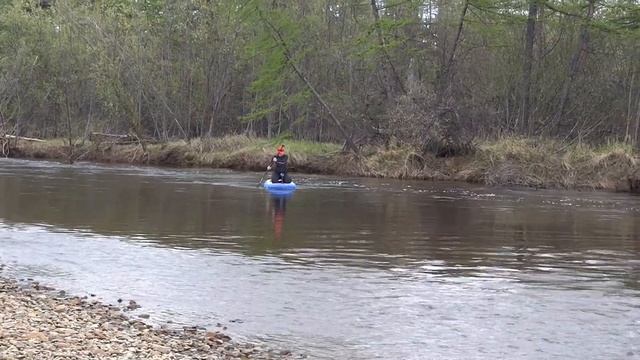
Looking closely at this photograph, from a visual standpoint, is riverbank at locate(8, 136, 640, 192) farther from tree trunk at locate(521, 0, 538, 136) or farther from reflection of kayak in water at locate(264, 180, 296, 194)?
reflection of kayak in water at locate(264, 180, 296, 194)

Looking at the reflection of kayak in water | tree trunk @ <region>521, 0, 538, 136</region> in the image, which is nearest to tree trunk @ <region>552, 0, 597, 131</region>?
tree trunk @ <region>521, 0, 538, 136</region>

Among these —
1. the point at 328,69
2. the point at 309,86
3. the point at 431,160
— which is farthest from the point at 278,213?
the point at 328,69

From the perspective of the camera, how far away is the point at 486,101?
4362cm

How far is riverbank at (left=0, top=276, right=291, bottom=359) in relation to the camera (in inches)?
352

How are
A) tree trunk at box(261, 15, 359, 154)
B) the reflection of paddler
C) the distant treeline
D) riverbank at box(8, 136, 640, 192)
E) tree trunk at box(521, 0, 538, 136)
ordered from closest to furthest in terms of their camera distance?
1. the reflection of paddler
2. riverbank at box(8, 136, 640, 192)
3. the distant treeline
4. tree trunk at box(521, 0, 538, 136)
5. tree trunk at box(261, 15, 359, 154)

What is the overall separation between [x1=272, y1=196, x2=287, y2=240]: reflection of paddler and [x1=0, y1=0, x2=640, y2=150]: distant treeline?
537 inches

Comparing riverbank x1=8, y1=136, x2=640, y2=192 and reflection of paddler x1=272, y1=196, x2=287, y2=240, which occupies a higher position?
riverbank x1=8, y1=136, x2=640, y2=192

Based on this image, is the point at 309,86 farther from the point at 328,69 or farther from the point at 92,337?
the point at 92,337

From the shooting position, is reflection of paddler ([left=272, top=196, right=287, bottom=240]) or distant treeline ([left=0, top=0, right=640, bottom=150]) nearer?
reflection of paddler ([left=272, top=196, right=287, bottom=240])

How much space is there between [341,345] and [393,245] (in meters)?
8.67

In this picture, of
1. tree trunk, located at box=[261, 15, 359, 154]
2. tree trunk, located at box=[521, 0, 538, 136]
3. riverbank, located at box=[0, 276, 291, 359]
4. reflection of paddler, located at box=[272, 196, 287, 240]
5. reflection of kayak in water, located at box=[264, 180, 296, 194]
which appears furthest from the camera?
tree trunk, located at box=[261, 15, 359, 154]

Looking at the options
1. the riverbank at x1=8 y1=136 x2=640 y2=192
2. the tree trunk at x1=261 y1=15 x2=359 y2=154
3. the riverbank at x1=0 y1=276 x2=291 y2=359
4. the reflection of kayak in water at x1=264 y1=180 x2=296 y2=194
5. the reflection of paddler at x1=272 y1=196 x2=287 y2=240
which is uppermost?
the tree trunk at x1=261 y1=15 x2=359 y2=154

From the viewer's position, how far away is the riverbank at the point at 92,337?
8.95 m

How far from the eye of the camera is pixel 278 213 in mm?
24844
